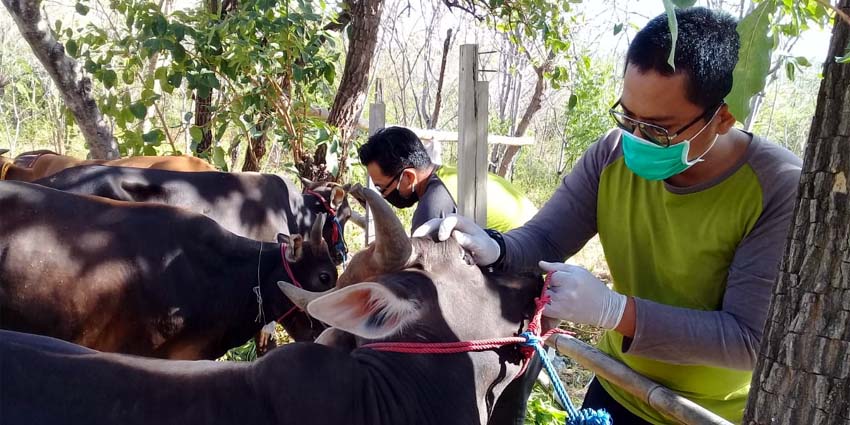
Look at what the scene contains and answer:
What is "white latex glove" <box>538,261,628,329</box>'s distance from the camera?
6.96 feet

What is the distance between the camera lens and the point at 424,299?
2.12 metres

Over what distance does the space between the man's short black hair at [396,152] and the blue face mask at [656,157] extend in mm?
2404

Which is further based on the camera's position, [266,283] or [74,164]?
[74,164]

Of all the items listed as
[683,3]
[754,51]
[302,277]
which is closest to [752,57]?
[754,51]

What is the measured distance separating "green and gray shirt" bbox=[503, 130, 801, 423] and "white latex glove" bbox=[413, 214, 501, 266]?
4.6 inches

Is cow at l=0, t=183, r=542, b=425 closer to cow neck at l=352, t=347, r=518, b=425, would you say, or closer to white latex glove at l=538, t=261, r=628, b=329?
cow neck at l=352, t=347, r=518, b=425

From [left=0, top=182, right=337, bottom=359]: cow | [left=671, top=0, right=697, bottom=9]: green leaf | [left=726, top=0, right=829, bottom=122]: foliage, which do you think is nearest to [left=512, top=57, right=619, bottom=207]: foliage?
[left=0, top=182, right=337, bottom=359]: cow

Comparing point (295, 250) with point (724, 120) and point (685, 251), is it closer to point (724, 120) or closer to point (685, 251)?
point (685, 251)

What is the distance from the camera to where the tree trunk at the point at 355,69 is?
22.3 ft

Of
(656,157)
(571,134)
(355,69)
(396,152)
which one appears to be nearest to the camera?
(656,157)

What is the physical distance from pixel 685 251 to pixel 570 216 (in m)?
0.51

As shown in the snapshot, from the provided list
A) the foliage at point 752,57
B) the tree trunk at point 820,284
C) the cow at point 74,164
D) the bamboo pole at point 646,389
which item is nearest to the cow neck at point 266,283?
the bamboo pole at point 646,389

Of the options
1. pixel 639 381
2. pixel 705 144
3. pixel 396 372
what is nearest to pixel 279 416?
→ pixel 396 372

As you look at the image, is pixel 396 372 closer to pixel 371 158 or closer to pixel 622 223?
pixel 622 223
